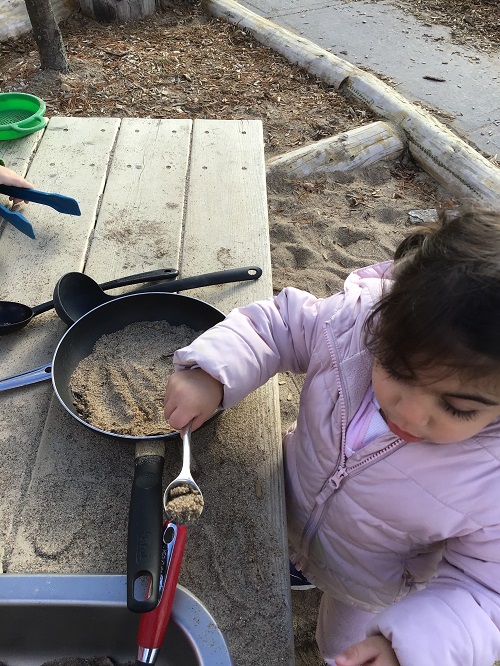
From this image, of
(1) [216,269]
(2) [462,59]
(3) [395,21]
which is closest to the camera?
(1) [216,269]

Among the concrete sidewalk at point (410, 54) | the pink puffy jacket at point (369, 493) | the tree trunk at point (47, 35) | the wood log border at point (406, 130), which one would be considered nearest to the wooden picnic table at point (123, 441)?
the pink puffy jacket at point (369, 493)

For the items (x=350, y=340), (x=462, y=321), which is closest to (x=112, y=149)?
(x=350, y=340)

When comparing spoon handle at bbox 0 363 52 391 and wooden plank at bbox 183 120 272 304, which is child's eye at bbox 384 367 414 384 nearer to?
wooden plank at bbox 183 120 272 304

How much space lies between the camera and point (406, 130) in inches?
128

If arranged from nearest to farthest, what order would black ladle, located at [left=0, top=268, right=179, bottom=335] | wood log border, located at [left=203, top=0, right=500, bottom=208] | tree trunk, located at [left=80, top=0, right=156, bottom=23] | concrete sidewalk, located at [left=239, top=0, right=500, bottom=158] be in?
1. black ladle, located at [left=0, top=268, right=179, bottom=335]
2. wood log border, located at [left=203, top=0, right=500, bottom=208]
3. concrete sidewalk, located at [left=239, top=0, right=500, bottom=158]
4. tree trunk, located at [left=80, top=0, right=156, bottom=23]

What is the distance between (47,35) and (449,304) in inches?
138

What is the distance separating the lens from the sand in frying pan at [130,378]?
40.8 inches

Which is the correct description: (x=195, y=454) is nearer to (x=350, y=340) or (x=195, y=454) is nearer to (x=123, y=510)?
(x=123, y=510)

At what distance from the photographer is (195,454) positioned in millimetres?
1005

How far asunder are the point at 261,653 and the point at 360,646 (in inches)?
5.4

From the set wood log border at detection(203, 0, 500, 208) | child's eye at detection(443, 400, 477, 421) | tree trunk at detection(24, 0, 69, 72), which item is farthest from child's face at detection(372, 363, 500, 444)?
tree trunk at detection(24, 0, 69, 72)

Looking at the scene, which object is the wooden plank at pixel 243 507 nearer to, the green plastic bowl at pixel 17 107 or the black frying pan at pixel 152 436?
the black frying pan at pixel 152 436

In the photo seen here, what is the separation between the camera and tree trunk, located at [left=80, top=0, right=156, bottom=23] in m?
4.41

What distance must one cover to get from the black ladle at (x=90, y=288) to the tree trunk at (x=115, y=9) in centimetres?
393
